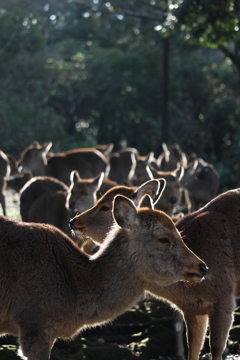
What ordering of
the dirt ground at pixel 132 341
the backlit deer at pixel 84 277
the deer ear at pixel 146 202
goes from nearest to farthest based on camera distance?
1. the backlit deer at pixel 84 277
2. the deer ear at pixel 146 202
3. the dirt ground at pixel 132 341

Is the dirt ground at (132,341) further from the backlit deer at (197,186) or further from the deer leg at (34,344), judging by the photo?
the backlit deer at (197,186)

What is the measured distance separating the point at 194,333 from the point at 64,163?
1051 centimetres

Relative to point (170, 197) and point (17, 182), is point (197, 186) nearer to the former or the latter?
point (17, 182)

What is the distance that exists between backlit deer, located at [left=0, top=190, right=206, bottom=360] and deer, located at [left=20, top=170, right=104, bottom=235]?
4.71m

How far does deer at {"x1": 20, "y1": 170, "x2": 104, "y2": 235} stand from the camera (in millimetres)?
11164

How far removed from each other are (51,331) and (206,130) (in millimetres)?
23961

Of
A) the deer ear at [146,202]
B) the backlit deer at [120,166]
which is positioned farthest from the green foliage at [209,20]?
the deer ear at [146,202]

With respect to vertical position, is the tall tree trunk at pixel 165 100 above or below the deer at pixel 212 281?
below

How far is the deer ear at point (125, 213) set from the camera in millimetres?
5930

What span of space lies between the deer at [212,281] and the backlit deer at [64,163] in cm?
984

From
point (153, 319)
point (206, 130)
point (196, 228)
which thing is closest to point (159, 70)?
point (206, 130)

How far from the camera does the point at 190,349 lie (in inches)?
294

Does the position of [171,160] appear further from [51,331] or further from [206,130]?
[51,331]

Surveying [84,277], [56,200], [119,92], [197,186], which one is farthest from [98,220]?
[119,92]
